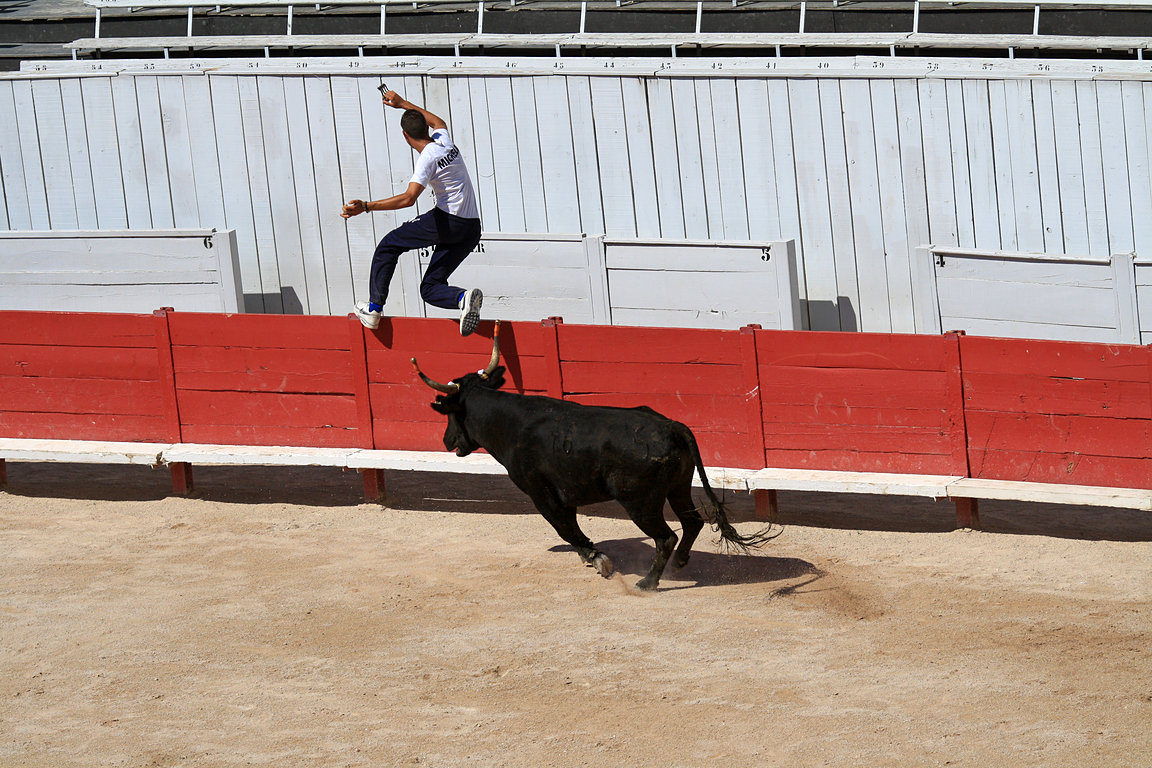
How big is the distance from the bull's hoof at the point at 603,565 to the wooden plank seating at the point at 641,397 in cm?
132

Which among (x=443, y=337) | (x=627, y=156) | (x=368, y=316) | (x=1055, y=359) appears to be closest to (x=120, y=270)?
(x=368, y=316)

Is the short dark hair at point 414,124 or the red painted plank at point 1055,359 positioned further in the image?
the short dark hair at point 414,124

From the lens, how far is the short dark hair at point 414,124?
9.71 metres

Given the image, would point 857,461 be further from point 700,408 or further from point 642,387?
point 642,387

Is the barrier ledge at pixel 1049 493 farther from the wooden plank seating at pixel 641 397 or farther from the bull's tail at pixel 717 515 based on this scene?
the bull's tail at pixel 717 515

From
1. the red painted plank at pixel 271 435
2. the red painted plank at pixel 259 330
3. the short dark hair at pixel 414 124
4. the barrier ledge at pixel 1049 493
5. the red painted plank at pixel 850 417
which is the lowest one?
the barrier ledge at pixel 1049 493

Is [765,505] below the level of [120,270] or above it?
below

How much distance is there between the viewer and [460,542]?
955 cm

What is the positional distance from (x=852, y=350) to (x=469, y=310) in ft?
7.97

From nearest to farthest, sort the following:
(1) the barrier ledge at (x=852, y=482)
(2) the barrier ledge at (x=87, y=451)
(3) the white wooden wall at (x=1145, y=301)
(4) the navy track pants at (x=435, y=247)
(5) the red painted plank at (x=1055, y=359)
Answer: (5) the red painted plank at (x=1055, y=359) < (1) the barrier ledge at (x=852, y=482) < (4) the navy track pants at (x=435, y=247) < (3) the white wooden wall at (x=1145, y=301) < (2) the barrier ledge at (x=87, y=451)

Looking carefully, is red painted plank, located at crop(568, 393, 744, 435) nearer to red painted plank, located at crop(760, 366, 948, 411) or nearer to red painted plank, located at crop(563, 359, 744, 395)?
red painted plank, located at crop(563, 359, 744, 395)

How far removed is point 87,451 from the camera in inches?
433

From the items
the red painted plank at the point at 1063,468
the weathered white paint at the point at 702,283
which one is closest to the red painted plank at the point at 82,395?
the weathered white paint at the point at 702,283

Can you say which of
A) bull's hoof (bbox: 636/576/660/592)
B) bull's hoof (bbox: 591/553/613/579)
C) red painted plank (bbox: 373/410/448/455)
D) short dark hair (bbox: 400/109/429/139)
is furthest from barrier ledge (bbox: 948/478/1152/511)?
short dark hair (bbox: 400/109/429/139)
